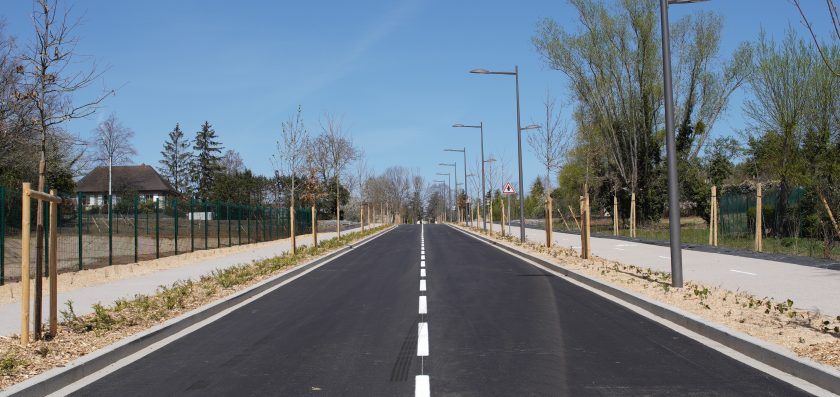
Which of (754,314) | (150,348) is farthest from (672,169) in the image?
(150,348)

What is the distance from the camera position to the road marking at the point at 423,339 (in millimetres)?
7012

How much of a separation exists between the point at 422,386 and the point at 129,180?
9083 cm

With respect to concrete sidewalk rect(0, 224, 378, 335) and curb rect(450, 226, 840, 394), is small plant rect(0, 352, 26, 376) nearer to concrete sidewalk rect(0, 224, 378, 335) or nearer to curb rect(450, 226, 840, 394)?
concrete sidewalk rect(0, 224, 378, 335)

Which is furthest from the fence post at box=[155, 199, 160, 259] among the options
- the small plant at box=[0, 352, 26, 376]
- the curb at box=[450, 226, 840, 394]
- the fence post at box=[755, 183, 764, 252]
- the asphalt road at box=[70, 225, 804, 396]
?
the fence post at box=[755, 183, 764, 252]

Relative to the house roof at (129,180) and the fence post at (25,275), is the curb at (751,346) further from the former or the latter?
the house roof at (129,180)

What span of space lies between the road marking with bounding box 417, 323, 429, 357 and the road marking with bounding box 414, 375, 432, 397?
98cm

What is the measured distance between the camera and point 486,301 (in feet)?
36.1

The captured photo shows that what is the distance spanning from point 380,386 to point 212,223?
2273 centimetres

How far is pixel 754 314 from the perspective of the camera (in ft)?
27.7

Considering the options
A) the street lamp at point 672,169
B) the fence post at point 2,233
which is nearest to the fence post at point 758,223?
the street lamp at point 672,169

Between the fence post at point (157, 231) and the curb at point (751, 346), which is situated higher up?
the fence post at point (157, 231)

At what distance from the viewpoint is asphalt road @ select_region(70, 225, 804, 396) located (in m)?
5.60

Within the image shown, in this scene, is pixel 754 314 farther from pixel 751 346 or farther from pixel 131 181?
pixel 131 181

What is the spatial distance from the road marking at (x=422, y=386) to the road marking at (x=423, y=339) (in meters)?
0.98
